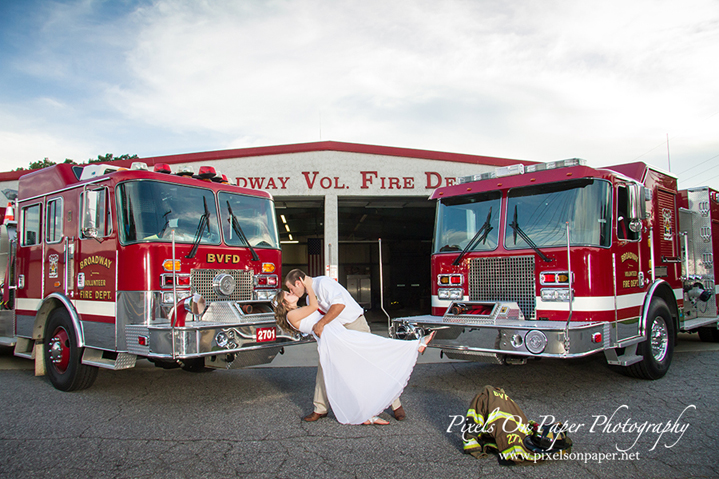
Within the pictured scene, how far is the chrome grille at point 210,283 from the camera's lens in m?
5.84

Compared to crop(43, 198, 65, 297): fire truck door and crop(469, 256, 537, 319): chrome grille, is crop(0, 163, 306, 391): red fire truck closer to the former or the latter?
crop(43, 198, 65, 297): fire truck door

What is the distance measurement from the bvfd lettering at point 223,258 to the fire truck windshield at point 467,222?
8.26 ft

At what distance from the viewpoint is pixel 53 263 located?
21.8 ft

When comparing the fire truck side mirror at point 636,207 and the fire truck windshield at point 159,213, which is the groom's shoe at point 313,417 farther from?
the fire truck side mirror at point 636,207

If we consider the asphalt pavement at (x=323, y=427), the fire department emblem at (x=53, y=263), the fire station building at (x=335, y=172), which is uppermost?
the fire station building at (x=335, y=172)

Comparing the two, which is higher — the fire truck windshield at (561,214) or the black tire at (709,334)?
the fire truck windshield at (561,214)

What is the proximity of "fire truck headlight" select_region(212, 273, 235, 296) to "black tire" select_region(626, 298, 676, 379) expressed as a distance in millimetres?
4775

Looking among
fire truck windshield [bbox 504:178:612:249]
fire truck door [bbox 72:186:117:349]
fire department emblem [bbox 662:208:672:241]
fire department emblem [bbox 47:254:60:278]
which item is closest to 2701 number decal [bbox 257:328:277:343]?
fire truck door [bbox 72:186:117:349]

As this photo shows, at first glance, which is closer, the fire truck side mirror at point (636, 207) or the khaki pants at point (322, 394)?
the khaki pants at point (322, 394)

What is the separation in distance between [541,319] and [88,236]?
4.97 metres

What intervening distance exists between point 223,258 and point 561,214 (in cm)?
385

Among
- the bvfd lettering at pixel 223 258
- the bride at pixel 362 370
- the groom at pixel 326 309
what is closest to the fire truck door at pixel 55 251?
the bvfd lettering at pixel 223 258

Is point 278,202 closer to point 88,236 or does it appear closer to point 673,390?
point 88,236

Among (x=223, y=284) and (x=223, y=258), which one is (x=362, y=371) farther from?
(x=223, y=258)
